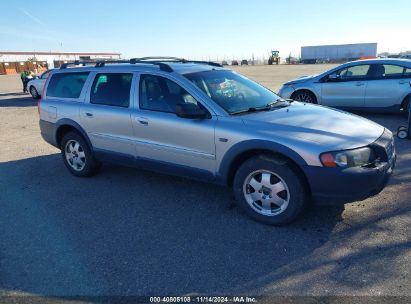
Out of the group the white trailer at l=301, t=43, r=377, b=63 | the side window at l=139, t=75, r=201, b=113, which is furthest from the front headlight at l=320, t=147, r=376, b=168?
the white trailer at l=301, t=43, r=377, b=63

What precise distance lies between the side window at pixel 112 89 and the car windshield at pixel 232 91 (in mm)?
958

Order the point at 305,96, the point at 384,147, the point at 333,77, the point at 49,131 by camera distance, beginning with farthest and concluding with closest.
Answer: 1. the point at 305,96
2. the point at 333,77
3. the point at 49,131
4. the point at 384,147

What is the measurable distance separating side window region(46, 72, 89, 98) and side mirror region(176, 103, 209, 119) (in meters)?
2.16

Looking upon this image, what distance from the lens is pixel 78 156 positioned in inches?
218

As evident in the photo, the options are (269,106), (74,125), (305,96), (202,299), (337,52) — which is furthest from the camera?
(337,52)

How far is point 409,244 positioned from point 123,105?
369 centimetres

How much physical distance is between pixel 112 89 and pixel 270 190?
2.67 metres

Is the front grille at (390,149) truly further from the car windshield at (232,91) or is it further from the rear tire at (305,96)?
the rear tire at (305,96)

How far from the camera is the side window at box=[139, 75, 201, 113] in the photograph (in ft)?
14.1

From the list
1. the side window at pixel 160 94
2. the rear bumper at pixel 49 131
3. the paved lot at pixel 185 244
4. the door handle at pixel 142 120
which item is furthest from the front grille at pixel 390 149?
the rear bumper at pixel 49 131

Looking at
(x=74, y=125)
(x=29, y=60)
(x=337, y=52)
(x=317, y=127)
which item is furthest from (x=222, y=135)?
(x=337, y=52)

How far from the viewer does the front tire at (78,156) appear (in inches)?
212

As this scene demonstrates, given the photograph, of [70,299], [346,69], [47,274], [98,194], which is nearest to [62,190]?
[98,194]

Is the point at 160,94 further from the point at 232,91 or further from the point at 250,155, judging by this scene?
the point at 250,155
